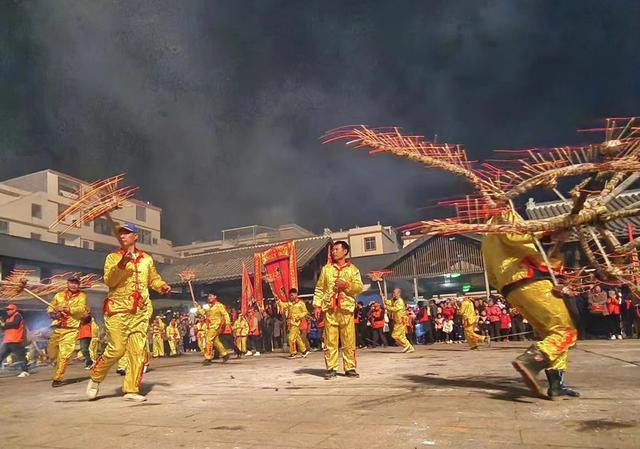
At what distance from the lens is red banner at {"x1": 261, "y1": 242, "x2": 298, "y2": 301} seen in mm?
19328

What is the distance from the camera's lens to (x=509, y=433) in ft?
11.0

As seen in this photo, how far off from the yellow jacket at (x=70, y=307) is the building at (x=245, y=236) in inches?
1697

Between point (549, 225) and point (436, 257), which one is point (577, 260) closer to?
point (436, 257)

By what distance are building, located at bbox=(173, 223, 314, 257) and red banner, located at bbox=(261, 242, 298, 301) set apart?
32.2 m

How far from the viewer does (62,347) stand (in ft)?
29.4

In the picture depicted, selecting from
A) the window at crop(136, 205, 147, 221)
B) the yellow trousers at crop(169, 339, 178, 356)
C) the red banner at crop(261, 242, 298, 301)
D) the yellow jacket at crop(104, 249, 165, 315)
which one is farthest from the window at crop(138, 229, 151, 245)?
the yellow jacket at crop(104, 249, 165, 315)

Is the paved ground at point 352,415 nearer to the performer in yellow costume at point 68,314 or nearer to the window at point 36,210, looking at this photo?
the performer in yellow costume at point 68,314

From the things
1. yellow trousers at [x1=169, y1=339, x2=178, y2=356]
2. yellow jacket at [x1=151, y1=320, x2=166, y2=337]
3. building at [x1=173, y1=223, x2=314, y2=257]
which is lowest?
yellow trousers at [x1=169, y1=339, x2=178, y2=356]

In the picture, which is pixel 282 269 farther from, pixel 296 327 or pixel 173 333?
pixel 296 327

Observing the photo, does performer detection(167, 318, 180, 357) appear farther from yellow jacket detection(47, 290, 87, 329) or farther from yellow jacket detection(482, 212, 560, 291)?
yellow jacket detection(482, 212, 560, 291)

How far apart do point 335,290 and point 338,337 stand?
705 millimetres

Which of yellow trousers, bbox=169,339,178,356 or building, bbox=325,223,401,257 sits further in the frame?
building, bbox=325,223,401,257

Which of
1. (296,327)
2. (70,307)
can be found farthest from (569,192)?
(296,327)

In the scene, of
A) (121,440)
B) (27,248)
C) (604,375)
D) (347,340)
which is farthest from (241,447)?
(27,248)
